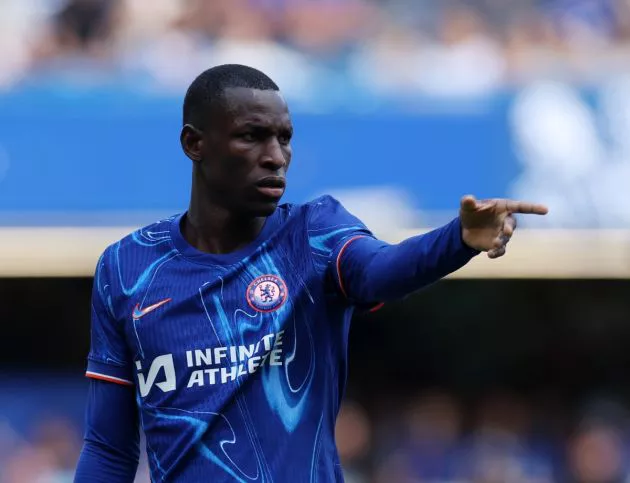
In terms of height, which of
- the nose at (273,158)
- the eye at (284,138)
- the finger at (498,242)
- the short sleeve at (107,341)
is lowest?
the short sleeve at (107,341)

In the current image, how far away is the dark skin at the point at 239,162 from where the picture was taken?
3.55 meters

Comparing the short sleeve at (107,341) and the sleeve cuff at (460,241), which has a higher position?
the sleeve cuff at (460,241)

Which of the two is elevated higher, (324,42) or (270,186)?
(324,42)

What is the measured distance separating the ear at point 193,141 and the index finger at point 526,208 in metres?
1.02

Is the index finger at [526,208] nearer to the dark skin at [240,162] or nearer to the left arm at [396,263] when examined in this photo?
the left arm at [396,263]

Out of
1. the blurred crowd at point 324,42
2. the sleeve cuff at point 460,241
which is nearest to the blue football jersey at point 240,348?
the sleeve cuff at point 460,241

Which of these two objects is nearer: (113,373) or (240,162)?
(240,162)

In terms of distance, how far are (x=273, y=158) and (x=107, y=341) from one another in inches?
28.3

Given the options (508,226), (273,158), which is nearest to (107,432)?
(273,158)

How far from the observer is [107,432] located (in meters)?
3.76

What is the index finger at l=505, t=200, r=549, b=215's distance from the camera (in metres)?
2.97

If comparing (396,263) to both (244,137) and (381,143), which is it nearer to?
(244,137)

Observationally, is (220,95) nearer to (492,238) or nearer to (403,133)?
(492,238)

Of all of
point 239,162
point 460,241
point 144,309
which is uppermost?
point 239,162
